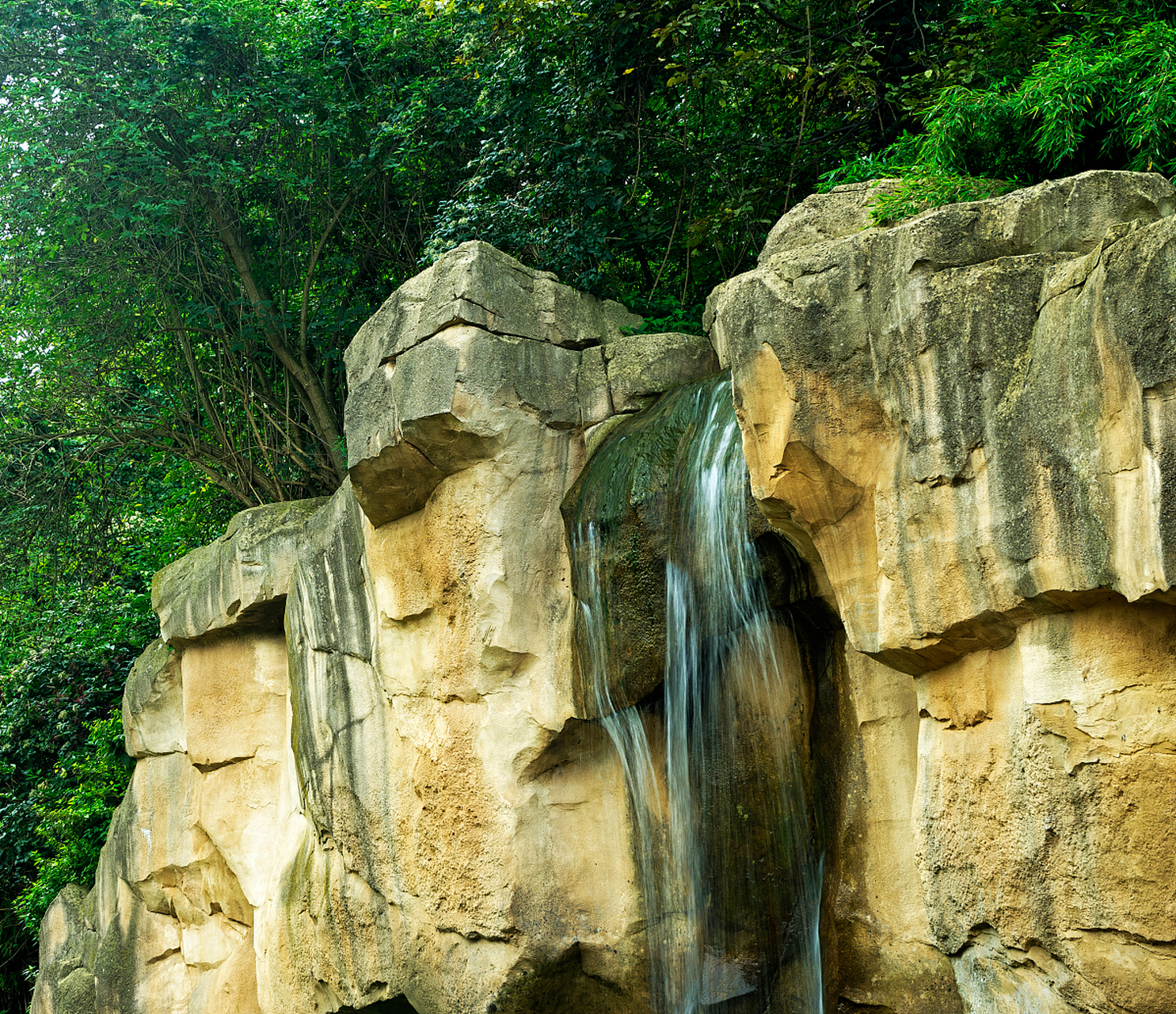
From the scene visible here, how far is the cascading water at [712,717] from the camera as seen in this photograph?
5977mm

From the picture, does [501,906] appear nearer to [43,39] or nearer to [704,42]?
[704,42]

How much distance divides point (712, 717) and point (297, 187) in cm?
802

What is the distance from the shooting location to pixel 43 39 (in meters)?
10.7

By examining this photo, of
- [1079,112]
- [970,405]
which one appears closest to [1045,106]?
[1079,112]

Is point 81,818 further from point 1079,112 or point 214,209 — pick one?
point 1079,112

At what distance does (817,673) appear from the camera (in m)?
6.17

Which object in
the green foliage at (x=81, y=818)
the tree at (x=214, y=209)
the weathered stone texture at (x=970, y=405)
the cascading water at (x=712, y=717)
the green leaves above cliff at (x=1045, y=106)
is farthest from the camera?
the green foliage at (x=81, y=818)

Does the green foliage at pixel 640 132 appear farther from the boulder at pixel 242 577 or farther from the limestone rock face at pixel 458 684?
the boulder at pixel 242 577

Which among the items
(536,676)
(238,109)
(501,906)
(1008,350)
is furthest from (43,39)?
(1008,350)

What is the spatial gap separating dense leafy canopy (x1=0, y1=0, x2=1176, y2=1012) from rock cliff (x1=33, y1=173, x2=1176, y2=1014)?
1.66m

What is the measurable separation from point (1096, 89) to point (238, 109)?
8.12 metres

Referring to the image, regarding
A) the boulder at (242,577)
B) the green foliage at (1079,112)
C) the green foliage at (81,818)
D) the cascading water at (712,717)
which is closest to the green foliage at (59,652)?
the green foliage at (81,818)

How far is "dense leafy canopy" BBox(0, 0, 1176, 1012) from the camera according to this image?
27.2 feet

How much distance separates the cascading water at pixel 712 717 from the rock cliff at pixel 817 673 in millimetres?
173
